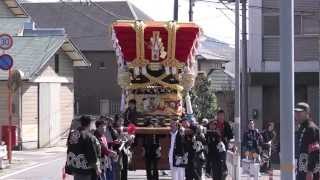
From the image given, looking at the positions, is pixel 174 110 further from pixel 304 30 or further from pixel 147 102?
pixel 304 30

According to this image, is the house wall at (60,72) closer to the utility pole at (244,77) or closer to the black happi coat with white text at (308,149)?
the utility pole at (244,77)

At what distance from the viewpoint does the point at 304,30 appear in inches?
1201

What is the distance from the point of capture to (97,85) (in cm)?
5944

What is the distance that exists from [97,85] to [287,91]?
5199 cm

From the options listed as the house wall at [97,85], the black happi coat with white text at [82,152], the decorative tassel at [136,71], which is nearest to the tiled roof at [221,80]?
the house wall at [97,85]

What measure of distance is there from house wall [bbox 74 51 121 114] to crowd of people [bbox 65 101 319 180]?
3731 centimetres

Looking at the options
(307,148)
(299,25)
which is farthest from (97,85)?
(307,148)

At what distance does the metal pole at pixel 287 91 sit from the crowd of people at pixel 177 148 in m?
3.85

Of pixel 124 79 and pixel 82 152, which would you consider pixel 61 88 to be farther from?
pixel 82 152

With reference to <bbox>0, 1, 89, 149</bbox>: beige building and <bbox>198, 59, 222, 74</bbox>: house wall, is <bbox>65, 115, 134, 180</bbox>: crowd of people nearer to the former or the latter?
<bbox>0, 1, 89, 149</bbox>: beige building

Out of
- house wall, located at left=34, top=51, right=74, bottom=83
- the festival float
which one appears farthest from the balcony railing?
house wall, located at left=34, top=51, right=74, bottom=83

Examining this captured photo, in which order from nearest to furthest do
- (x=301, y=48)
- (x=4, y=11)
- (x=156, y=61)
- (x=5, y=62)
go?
(x=156, y=61) → (x=5, y=62) → (x=301, y=48) → (x=4, y=11)

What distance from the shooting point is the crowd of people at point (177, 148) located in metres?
11.7

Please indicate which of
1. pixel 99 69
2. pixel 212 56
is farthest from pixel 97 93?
pixel 212 56
